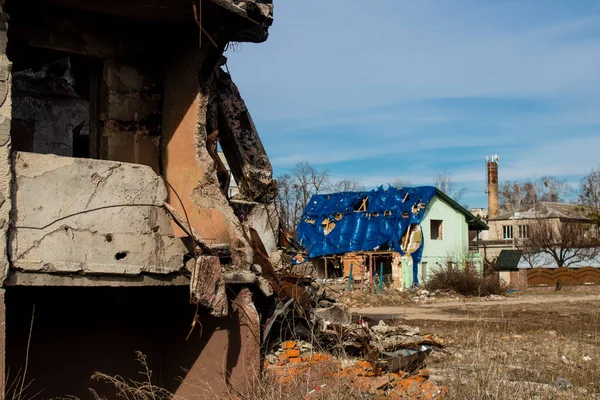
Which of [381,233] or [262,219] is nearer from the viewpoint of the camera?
[262,219]

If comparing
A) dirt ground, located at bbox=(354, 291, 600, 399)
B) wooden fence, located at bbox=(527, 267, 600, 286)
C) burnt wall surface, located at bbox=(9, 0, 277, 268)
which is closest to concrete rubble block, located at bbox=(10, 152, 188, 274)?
burnt wall surface, located at bbox=(9, 0, 277, 268)

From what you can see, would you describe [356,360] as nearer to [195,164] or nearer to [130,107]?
[195,164]

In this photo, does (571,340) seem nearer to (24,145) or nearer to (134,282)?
(134,282)

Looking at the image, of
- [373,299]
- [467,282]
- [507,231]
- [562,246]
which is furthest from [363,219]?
[507,231]

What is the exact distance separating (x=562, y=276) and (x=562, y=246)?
5843mm

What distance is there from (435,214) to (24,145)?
29088mm

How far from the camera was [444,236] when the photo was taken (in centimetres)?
3825

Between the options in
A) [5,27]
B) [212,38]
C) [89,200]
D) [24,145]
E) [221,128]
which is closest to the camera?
[5,27]

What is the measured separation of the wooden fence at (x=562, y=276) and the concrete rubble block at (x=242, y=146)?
3056cm

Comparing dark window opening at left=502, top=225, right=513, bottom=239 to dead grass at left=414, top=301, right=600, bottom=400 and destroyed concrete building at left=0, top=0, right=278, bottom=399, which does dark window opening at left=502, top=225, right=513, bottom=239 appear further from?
destroyed concrete building at left=0, top=0, right=278, bottom=399

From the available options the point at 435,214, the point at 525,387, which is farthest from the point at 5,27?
the point at 435,214

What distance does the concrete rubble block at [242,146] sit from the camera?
892cm

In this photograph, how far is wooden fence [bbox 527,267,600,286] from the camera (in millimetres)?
36406

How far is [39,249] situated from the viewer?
20.4 feet
